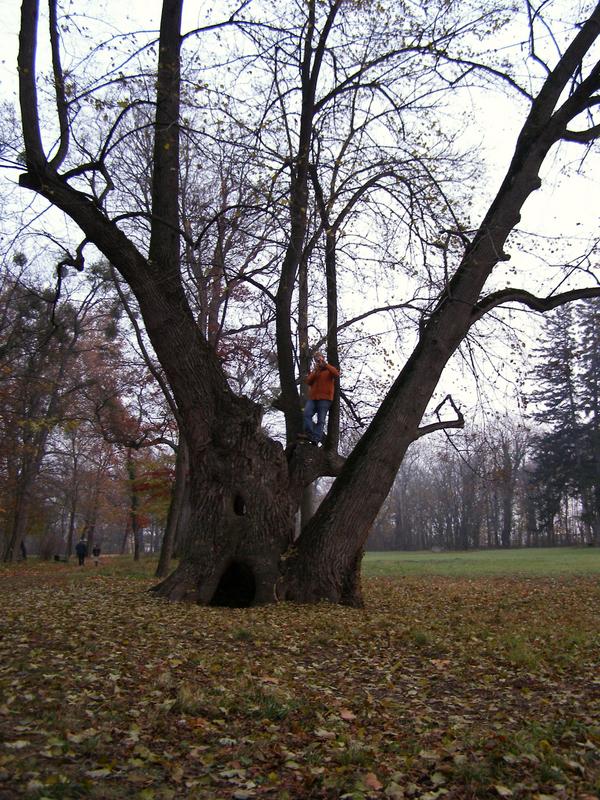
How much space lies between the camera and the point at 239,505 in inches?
392

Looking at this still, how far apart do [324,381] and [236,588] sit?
3.51 metres

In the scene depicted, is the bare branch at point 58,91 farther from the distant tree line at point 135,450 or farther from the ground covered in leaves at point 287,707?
the ground covered in leaves at point 287,707

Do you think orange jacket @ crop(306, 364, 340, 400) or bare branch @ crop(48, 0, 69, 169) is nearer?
bare branch @ crop(48, 0, 69, 169)

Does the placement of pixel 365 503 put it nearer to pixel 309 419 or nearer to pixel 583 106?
pixel 309 419

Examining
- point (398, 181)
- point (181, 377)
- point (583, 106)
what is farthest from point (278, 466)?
point (583, 106)

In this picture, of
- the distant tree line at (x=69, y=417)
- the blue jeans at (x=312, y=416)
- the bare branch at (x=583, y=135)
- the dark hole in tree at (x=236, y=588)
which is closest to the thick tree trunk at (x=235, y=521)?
the dark hole in tree at (x=236, y=588)

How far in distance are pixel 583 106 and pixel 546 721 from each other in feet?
29.4

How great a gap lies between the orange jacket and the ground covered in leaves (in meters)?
3.67

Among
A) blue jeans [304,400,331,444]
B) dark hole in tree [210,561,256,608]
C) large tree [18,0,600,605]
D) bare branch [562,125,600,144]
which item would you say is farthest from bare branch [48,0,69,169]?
bare branch [562,125,600,144]

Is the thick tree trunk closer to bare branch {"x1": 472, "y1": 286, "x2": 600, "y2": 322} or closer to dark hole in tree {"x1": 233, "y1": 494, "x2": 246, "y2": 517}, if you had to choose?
dark hole in tree {"x1": 233, "y1": 494, "x2": 246, "y2": 517}

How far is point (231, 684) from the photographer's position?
17.2 feet

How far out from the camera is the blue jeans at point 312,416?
10906 mm

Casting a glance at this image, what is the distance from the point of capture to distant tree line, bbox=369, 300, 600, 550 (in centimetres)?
1306

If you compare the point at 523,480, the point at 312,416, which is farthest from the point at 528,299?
the point at 523,480
